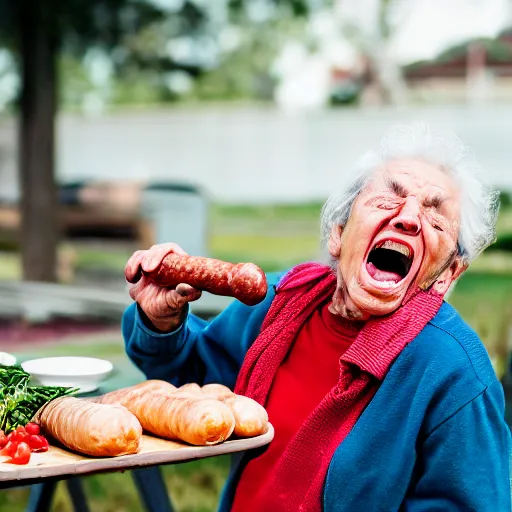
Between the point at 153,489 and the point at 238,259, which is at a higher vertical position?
the point at 153,489

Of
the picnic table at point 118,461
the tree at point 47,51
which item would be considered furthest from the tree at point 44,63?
the picnic table at point 118,461

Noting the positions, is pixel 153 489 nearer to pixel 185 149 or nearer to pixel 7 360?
pixel 7 360

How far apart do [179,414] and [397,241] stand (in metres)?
0.59

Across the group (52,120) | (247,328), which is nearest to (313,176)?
(52,120)

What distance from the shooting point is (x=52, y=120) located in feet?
32.1

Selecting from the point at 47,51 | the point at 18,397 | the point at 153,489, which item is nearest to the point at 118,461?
the point at 18,397

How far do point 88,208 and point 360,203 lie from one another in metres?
10.5

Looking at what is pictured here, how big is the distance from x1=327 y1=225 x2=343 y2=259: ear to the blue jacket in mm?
278

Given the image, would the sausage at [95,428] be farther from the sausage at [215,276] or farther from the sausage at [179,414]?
the sausage at [215,276]

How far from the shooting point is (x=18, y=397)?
1.83 metres

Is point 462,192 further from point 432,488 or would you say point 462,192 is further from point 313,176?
point 313,176

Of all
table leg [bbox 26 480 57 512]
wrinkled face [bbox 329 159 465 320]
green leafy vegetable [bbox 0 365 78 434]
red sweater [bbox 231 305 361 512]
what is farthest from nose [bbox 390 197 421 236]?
table leg [bbox 26 480 57 512]

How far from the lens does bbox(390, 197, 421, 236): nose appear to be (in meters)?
1.85

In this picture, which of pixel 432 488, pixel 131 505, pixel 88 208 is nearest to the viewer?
pixel 432 488
